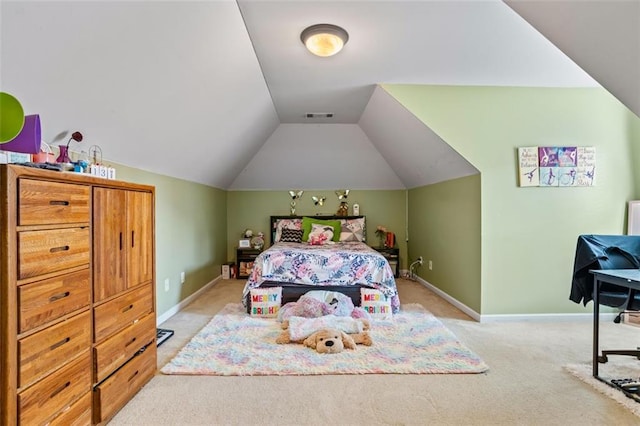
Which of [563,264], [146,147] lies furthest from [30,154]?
[563,264]

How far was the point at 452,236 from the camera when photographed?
3842 mm

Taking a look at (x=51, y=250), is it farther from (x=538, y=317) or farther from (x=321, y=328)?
(x=538, y=317)

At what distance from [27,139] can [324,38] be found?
1841mm

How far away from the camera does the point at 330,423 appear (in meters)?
1.69

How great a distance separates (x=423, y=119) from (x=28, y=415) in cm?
341

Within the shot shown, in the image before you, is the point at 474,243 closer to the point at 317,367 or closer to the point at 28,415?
the point at 317,367

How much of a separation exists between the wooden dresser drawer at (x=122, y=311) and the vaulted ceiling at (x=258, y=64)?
Result: 40.2 inches

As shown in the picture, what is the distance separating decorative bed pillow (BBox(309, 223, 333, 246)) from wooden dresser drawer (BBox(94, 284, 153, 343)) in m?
2.97

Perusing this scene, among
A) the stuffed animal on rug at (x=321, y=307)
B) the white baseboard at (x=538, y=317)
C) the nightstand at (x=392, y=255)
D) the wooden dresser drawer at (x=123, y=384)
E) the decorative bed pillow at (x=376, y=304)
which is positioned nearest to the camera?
the wooden dresser drawer at (x=123, y=384)

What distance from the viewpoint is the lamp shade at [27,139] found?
1.37 m

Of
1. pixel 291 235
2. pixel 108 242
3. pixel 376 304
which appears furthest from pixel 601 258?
pixel 291 235

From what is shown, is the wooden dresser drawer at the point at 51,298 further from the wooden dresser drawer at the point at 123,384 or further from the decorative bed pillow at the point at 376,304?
the decorative bed pillow at the point at 376,304

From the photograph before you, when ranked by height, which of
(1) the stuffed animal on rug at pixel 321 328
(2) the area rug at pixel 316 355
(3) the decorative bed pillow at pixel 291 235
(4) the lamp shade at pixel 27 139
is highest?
(4) the lamp shade at pixel 27 139

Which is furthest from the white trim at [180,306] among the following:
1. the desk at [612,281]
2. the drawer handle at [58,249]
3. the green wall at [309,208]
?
the desk at [612,281]
